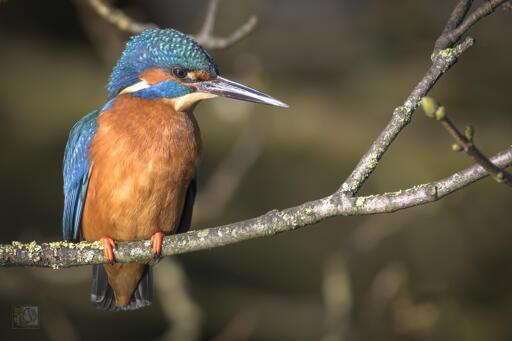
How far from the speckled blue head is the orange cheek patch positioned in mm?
18

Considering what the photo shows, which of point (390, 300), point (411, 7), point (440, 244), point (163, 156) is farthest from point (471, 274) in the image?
point (163, 156)

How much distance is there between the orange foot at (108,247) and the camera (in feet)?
A: 11.1

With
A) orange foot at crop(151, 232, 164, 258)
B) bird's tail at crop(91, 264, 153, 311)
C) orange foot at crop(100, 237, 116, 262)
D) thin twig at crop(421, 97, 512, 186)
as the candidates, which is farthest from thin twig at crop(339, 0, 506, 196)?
bird's tail at crop(91, 264, 153, 311)

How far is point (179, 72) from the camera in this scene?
3.85 meters

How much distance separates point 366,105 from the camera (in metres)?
6.62

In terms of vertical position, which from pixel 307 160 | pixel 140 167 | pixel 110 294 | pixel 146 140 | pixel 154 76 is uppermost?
pixel 307 160

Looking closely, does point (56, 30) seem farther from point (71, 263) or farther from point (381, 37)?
point (71, 263)

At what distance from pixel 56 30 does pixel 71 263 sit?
13.7 ft

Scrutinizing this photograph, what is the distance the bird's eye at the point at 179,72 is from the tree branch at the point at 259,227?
0.83m

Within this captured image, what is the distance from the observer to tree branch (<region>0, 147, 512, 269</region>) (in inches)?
99.1

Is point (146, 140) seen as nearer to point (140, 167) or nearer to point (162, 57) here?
point (140, 167)

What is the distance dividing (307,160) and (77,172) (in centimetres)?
298

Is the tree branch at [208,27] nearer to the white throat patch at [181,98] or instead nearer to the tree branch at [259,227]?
the white throat patch at [181,98]

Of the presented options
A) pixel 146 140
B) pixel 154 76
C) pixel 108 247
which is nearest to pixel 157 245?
pixel 108 247
